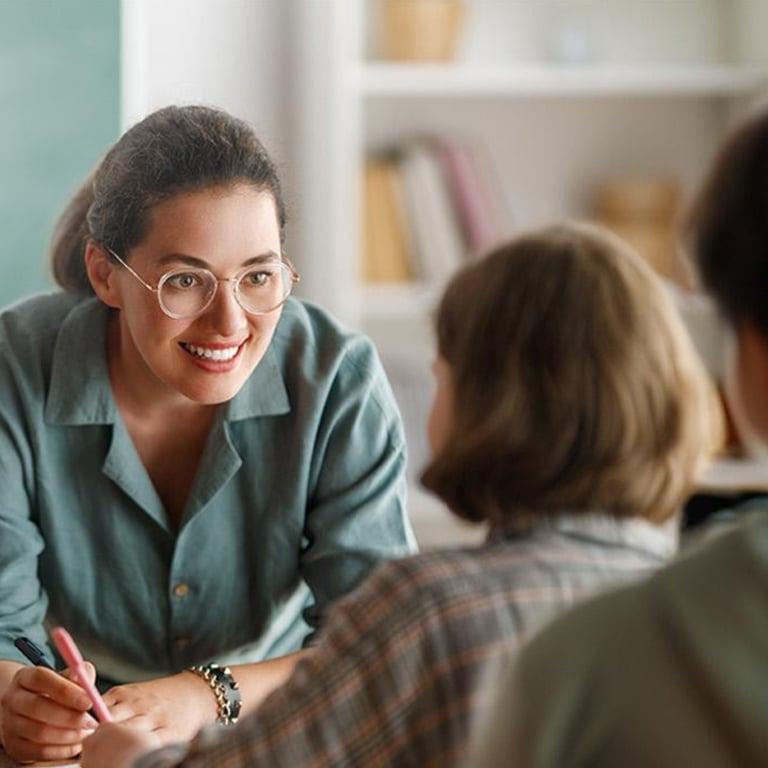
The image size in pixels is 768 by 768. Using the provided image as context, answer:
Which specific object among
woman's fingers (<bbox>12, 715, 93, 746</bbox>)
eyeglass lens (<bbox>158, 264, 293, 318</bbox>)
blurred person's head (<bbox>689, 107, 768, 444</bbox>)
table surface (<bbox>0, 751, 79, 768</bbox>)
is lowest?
table surface (<bbox>0, 751, 79, 768</bbox>)

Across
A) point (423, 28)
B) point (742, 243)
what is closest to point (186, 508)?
point (742, 243)

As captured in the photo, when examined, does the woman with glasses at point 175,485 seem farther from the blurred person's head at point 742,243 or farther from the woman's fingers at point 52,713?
the blurred person's head at point 742,243

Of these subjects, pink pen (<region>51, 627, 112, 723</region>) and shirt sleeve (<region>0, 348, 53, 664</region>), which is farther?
shirt sleeve (<region>0, 348, 53, 664</region>)

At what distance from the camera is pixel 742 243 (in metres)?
0.63

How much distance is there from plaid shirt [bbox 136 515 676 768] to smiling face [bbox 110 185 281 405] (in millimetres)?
280

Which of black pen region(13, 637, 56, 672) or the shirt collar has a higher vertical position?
the shirt collar

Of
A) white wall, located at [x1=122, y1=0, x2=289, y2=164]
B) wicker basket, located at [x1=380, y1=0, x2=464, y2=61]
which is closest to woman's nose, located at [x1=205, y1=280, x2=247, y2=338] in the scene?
white wall, located at [x1=122, y1=0, x2=289, y2=164]

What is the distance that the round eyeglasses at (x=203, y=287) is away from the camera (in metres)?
0.99

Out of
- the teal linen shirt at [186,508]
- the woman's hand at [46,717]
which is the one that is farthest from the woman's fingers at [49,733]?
the teal linen shirt at [186,508]

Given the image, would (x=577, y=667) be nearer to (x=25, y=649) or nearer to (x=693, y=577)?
(x=693, y=577)

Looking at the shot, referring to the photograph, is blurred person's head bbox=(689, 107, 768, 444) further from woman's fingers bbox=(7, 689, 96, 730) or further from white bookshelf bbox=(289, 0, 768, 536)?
white bookshelf bbox=(289, 0, 768, 536)

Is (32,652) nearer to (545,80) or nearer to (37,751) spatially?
(37,751)

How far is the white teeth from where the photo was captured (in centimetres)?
102

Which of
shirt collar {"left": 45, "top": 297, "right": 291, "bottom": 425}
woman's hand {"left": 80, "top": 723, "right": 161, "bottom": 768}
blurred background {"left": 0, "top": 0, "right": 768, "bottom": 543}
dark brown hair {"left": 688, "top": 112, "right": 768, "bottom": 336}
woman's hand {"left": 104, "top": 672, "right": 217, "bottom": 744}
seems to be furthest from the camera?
blurred background {"left": 0, "top": 0, "right": 768, "bottom": 543}
